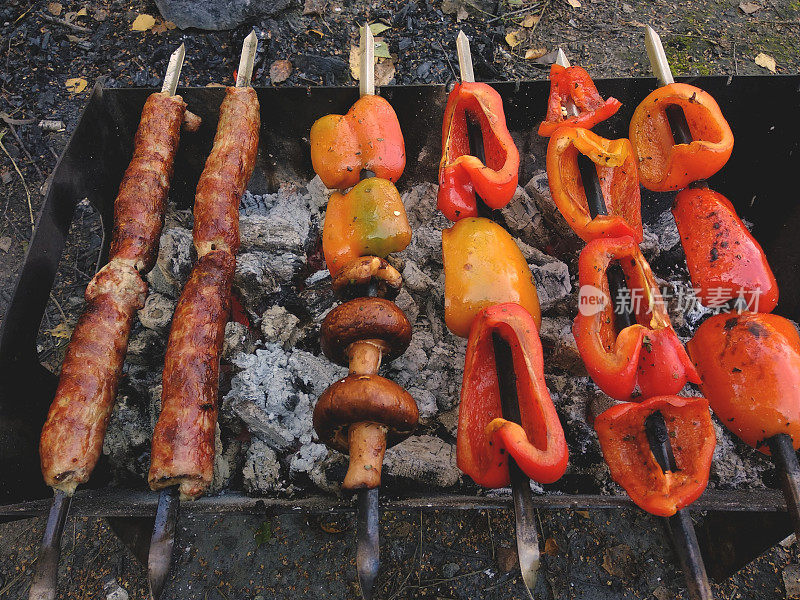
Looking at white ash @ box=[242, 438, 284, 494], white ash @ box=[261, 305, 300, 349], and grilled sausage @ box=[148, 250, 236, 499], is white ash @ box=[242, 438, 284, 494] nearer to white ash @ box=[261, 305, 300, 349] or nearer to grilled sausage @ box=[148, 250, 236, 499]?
grilled sausage @ box=[148, 250, 236, 499]

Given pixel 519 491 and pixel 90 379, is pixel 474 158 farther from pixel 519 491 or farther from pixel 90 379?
pixel 90 379

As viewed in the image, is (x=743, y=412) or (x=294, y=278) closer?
(x=743, y=412)

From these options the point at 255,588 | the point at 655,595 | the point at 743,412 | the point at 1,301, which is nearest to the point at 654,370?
the point at 743,412

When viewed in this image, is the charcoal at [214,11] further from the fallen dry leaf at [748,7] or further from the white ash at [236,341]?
the fallen dry leaf at [748,7]

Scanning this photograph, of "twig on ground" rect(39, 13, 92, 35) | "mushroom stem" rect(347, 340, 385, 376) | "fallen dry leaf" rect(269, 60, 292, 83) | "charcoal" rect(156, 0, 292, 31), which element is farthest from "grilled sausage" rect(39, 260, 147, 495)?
"twig on ground" rect(39, 13, 92, 35)

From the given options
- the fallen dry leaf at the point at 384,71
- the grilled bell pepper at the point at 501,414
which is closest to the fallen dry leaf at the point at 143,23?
the fallen dry leaf at the point at 384,71

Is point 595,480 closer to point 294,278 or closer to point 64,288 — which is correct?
point 294,278

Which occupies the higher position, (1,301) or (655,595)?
(1,301)
